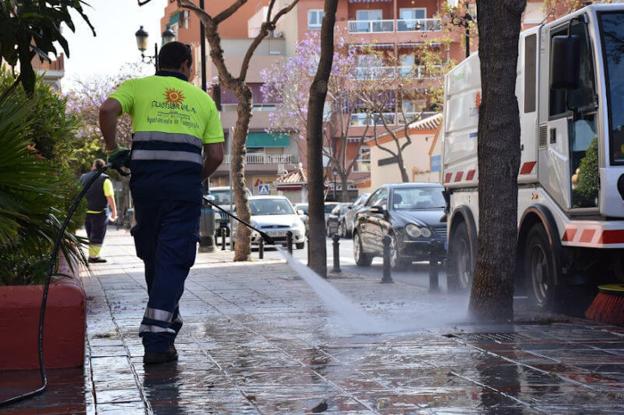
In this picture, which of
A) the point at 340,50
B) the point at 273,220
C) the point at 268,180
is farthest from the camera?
the point at 268,180

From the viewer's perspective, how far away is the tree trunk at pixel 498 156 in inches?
395

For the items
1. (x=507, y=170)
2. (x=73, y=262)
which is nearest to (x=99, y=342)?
(x=73, y=262)

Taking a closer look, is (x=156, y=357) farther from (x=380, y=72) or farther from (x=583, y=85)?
(x=380, y=72)

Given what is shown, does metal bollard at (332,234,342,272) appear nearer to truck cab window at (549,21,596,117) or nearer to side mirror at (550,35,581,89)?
truck cab window at (549,21,596,117)

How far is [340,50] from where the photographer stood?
64.4 metres

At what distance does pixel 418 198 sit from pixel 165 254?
14.8 metres

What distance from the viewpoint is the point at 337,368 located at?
7.40m

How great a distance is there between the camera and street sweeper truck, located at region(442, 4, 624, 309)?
35.4 feet

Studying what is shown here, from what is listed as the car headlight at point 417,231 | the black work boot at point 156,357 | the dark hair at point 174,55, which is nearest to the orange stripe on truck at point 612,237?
the dark hair at point 174,55

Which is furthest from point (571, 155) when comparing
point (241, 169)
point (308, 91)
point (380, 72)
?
point (308, 91)

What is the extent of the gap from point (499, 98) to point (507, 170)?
60 cm

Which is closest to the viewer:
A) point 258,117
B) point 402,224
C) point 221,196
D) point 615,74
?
point 615,74

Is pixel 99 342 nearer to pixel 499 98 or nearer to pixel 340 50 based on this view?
pixel 499 98

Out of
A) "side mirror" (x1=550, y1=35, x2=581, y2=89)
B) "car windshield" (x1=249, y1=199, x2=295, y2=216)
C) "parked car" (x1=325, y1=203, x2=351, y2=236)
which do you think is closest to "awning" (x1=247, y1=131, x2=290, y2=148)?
"parked car" (x1=325, y1=203, x2=351, y2=236)
